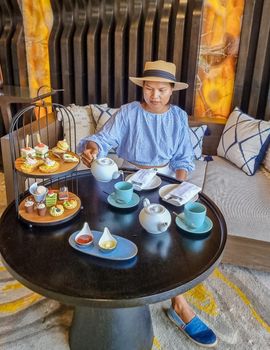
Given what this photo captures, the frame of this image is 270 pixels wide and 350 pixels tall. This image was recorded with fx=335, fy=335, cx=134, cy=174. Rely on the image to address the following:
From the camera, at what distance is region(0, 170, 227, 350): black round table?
3.32ft

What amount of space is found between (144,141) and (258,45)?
47.5 inches

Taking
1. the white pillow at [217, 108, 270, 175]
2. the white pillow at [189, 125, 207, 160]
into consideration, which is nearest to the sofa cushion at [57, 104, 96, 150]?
the white pillow at [189, 125, 207, 160]

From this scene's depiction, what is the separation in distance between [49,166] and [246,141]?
1.56 meters

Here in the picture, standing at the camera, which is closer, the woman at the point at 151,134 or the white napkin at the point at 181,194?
the white napkin at the point at 181,194

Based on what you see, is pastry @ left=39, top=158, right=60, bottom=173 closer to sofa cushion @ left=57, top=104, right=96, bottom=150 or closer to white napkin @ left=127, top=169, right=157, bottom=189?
white napkin @ left=127, top=169, right=157, bottom=189

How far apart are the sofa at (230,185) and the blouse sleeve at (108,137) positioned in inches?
16.5

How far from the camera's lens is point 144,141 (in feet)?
6.59

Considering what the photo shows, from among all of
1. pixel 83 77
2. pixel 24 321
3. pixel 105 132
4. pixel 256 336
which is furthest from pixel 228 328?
pixel 83 77

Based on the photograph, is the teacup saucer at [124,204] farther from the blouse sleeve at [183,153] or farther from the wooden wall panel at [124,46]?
the wooden wall panel at [124,46]

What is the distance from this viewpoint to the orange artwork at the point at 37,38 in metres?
2.83

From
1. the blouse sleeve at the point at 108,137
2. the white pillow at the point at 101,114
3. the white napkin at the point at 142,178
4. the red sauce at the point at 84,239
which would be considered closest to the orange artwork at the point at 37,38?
the white pillow at the point at 101,114

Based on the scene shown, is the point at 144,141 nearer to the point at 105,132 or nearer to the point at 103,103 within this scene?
the point at 105,132

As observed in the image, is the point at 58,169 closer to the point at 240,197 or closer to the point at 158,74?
the point at 158,74

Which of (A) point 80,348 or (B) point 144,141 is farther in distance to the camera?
(B) point 144,141
